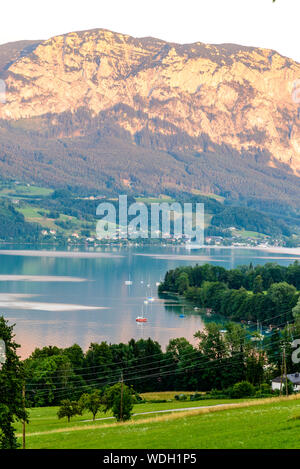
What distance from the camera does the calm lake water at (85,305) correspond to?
187 ft

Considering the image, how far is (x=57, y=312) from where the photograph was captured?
2739 inches

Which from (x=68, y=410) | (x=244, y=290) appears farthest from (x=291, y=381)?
(x=244, y=290)

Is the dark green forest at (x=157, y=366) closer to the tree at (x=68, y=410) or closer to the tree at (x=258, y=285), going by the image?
the tree at (x=68, y=410)

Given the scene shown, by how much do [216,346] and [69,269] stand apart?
80.8 meters

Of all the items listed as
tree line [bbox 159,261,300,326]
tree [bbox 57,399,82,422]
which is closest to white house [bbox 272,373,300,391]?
tree [bbox 57,399,82,422]

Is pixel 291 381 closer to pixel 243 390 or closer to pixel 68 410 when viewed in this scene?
pixel 243 390

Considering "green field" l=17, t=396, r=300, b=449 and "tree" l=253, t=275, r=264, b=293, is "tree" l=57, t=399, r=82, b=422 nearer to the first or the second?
"green field" l=17, t=396, r=300, b=449

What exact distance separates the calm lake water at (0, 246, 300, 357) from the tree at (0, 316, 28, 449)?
1203 inches

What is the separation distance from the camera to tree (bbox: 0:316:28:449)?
16625mm

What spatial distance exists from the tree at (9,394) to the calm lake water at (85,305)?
30.5 metres

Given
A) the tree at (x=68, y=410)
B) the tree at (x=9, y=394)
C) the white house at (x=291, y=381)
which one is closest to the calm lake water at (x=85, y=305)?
the white house at (x=291, y=381)

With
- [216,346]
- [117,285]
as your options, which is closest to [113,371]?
[216,346]

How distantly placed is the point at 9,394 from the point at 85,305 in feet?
194
